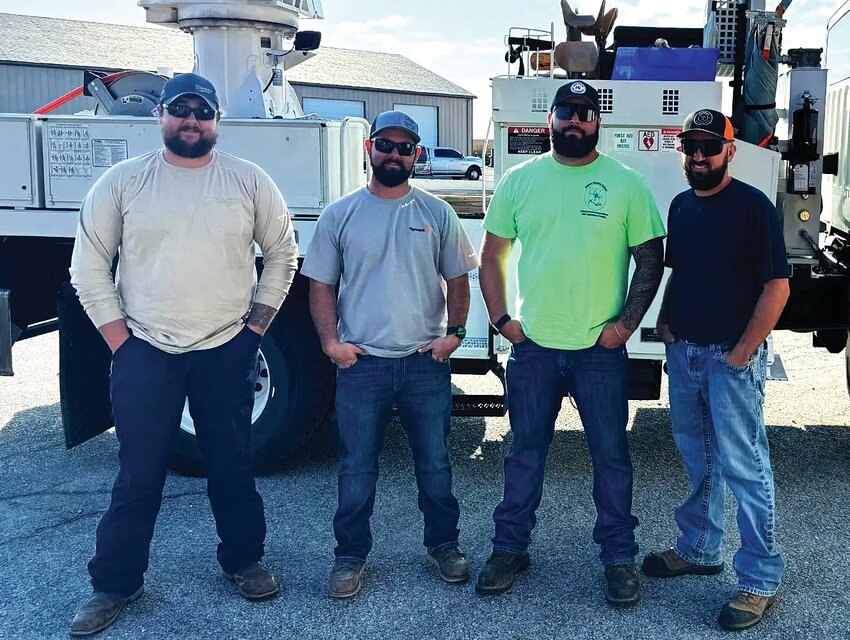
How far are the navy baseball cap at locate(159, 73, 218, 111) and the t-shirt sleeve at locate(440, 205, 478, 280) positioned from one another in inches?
41.0

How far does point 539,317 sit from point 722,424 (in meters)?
0.82

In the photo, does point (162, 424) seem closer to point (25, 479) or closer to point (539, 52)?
point (25, 479)

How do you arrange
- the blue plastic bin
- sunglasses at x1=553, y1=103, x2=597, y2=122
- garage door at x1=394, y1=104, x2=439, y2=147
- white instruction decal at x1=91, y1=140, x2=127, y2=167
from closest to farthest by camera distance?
sunglasses at x1=553, y1=103, x2=597, y2=122 < the blue plastic bin < white instruction decal at x1=91, y1=140, x2=127, y2=167 < garage door at x1=394, y1=104, x2=439, y2=147

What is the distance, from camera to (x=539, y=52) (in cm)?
477

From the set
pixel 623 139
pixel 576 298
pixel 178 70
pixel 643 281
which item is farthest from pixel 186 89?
pixel 178 70

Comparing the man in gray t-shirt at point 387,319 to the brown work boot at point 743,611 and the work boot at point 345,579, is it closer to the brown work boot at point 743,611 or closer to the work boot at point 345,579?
the work boot at point 345,579

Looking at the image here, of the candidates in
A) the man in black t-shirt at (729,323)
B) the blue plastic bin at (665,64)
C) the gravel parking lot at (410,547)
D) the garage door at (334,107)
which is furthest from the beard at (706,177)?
the garage door at (334,107)

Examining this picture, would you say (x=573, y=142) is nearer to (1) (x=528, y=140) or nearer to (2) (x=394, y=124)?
(2) (x=394, y=124)

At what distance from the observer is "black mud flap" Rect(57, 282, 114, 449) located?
4574mm

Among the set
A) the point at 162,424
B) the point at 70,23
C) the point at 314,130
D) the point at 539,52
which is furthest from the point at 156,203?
the point at 70,23

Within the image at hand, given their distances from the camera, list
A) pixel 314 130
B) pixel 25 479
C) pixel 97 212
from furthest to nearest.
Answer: pixel 25 479, pixel 314 130, pixel 97 212

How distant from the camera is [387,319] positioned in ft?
12.1

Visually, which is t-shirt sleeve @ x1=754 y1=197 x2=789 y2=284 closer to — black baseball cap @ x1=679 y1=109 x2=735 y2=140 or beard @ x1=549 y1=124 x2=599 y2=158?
black baseball cap @ x1=679 y1=109 x2=735 y2=140

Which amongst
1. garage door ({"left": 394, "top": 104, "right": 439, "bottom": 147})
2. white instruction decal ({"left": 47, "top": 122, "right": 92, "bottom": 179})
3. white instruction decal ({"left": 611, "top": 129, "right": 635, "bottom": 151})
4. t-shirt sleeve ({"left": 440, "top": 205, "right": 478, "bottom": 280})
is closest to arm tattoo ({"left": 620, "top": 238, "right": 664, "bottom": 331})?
t-shirt sleeve ({"left": 440, "top": 205, "right": 478, "bottom": 280})
